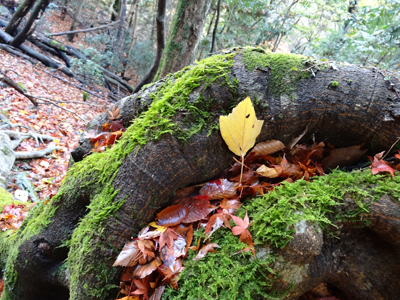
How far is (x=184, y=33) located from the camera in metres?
4.40

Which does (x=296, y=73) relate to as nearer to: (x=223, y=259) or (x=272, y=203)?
(x=272, y=203)

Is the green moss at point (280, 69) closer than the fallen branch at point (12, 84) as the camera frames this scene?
Yes

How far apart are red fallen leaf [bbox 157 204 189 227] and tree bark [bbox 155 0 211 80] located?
143 inches

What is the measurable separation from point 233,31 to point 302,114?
32.3ft

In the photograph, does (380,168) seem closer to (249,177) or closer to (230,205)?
(249,177)

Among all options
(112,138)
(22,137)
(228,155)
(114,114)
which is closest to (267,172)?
(228,155)

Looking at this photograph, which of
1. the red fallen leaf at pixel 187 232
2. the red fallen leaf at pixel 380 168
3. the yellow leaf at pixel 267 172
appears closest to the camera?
the red fallen leaf at pixel 380 168

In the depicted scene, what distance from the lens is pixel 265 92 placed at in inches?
61.1

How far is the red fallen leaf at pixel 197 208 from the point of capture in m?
1.45

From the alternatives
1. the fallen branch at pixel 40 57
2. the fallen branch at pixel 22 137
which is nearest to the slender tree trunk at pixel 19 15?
the fallen branch at pixel 40 57

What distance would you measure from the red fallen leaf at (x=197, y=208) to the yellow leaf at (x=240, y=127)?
0.39m

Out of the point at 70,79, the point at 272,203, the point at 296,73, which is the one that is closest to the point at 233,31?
the point at 70,79

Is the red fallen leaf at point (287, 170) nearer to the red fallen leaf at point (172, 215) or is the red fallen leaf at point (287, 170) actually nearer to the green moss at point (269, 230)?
the green moss at point (269, 230)

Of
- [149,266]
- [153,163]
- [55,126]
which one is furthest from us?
[55,126]
